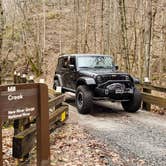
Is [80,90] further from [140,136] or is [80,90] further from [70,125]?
[140,136]

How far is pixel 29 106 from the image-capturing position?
4.57m

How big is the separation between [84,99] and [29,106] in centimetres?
593

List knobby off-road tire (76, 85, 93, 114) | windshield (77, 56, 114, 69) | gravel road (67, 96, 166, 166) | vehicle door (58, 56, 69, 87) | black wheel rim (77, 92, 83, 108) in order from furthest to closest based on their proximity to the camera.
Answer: vehicle door (58, 56, 69, 87), windshield (77, 56, 114, 69), black wheel rim (77, 92, 83, 108), knobby off-road tire (76, 85, 93, 114), gravel road (67, 96, 166, 166)

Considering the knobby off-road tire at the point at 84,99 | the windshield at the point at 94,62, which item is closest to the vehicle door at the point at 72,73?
the windshield at the point at 94,62

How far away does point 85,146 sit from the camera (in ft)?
22.2

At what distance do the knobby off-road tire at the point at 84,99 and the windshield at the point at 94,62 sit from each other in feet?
3.99

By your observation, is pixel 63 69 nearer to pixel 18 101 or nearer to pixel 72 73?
pixel 72 73

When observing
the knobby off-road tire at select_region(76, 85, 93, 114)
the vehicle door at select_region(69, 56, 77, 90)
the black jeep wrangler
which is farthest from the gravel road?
the vehicle door at select_region(69, 56, 77, 90)

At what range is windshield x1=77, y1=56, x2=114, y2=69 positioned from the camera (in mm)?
11906

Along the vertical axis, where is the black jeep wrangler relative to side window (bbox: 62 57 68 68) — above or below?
below

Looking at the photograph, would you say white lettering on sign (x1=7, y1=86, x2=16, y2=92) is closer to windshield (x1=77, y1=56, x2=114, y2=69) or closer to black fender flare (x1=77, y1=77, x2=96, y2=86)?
black fender flare (x1=77, y1=77, x2=96, y2=86)

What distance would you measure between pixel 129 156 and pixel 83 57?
20.9 ft

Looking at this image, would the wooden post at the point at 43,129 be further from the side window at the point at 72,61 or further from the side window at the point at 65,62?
the side window at the point at 65,62

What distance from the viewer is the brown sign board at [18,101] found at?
167 inches
